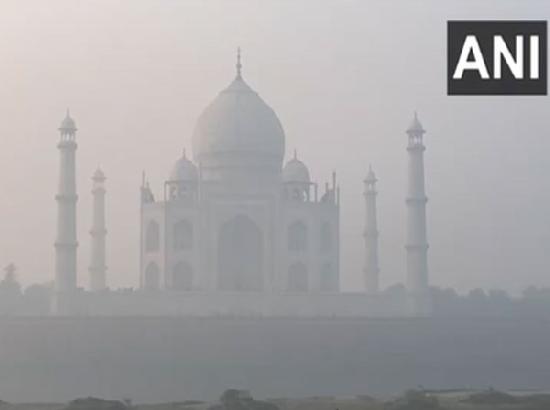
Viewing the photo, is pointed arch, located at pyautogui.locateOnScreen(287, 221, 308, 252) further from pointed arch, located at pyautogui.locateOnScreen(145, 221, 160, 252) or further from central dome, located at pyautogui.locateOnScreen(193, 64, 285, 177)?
pointed arch, located at pyautogui.locateOnScreen(145, 221, 160, 252)

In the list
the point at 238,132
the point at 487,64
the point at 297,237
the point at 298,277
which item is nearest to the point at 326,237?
the point at 297,237

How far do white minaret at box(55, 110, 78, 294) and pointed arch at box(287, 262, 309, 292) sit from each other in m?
8.17

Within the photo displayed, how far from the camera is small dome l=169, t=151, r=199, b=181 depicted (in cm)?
4709

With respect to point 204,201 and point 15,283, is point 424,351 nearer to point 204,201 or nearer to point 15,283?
point 204,201

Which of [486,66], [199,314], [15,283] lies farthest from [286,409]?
[15,283]

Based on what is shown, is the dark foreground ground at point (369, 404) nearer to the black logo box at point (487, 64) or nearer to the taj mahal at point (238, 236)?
the black logo box at point (487, 64)

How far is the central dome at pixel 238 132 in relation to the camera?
46.7 meters

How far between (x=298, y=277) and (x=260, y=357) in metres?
10.3

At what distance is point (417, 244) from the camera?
44406 millimetres

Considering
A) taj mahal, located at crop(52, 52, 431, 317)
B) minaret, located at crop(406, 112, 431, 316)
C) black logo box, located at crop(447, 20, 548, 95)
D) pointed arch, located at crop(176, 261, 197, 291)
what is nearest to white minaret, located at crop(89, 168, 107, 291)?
taj mahal, located at crop(52, 52, 431, 317)

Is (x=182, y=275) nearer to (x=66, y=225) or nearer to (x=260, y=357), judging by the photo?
(x=66, y=225)

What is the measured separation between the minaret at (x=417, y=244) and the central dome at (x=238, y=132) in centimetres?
544

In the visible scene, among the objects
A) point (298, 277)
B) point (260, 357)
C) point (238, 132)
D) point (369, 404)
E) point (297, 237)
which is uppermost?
point (238, 132)

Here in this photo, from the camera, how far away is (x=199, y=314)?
140 feet
